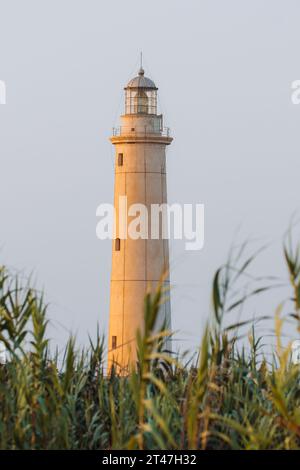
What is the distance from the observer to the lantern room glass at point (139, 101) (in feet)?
108

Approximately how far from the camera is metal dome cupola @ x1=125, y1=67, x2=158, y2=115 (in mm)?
33000

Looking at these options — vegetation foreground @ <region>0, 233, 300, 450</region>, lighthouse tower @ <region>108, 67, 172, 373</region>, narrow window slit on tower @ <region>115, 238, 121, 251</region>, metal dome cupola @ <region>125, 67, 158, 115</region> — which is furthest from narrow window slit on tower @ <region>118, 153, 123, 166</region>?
vegetation foreground @ <region>0, 233, 300, 450</region>

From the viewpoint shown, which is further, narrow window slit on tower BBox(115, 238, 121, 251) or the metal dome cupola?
the metal dome cupola

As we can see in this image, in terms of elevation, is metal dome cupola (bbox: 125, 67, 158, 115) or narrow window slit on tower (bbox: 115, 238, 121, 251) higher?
metal dome cupola (bbox: 125, 67, 158, 115)

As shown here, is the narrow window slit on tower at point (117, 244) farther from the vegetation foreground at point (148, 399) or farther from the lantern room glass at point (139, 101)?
the vegetation foreground at point (148, 399)

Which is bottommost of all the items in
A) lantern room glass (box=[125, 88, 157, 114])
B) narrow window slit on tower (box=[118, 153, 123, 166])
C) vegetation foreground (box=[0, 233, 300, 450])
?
vegetation foreground (box=[0, 233, 300, 450])

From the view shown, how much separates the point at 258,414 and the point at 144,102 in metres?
24.2

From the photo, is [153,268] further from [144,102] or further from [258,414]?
[258,414]

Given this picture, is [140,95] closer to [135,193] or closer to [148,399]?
[135,193]

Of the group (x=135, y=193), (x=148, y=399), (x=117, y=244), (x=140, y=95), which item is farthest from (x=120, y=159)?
(x=148, y=399)

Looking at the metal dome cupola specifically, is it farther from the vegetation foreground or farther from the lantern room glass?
the vegetation foreground

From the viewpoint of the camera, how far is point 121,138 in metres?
32.9

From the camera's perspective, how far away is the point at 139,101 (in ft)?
109

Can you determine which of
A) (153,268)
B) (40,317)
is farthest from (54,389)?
(153,268)
